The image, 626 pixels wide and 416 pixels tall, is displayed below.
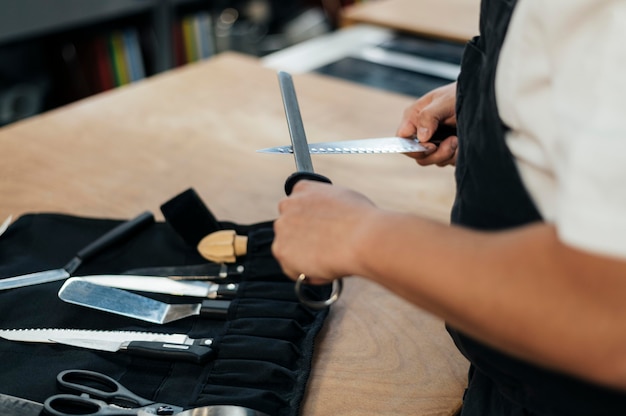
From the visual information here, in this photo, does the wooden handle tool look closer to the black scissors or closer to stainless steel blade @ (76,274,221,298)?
stainless steel blade @ (76,274,221,298)

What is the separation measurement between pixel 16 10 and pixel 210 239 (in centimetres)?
145

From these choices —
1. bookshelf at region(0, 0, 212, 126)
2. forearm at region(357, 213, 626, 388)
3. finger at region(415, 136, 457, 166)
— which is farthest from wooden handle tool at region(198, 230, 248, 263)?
bookshelf at region(0, 0, 212, 126)

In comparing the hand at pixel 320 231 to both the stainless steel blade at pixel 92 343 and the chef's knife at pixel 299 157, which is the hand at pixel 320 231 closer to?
the chef's knife at pixel 299 157

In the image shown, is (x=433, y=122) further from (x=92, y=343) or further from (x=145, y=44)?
(x=145, y=44)

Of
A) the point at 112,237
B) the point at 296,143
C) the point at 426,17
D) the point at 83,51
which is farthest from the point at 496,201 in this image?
the point at 83,51

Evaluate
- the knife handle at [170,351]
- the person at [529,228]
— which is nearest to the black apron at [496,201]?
the person at [529,228]

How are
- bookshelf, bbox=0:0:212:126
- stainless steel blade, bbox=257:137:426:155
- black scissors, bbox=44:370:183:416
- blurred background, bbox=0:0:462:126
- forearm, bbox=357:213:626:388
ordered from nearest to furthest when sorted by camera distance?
forearm, bbox=357:213:626:388, black scissors, bbox=44:370:183:416, stainless steel blade, bbox=257:137:426:155, blurred background, bbox=0:0:462:126, bookshelf, bbox=0:0:212:126

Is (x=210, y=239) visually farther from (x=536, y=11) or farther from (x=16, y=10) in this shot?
(x=16, y=10)

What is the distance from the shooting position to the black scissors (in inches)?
20.7

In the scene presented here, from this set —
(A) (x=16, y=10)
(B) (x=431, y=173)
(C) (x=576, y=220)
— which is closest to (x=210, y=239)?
(B) (x=431, y=173)

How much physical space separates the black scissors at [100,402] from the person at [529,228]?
0.62 feet

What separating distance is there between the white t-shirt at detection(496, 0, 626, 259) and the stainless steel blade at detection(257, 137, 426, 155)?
9.2 inches

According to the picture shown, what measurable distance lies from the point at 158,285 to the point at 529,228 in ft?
1.47

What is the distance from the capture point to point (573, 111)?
0.35 m
